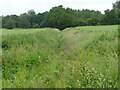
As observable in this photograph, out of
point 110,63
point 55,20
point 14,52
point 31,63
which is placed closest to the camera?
point 110,63

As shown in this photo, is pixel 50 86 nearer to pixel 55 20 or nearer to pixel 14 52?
pixel 14 52

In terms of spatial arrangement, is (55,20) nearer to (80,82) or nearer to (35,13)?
(35,13)

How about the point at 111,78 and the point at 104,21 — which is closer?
the point at 111,78

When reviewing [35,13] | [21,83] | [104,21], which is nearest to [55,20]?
[104,21]

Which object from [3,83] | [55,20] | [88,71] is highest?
[55,20]

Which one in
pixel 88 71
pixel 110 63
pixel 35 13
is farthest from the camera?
pixel 35 13

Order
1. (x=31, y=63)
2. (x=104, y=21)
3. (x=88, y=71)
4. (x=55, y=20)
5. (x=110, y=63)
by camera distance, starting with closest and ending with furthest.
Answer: (x=88, y=71)
(x=110, y=63)
(x=31, y=63)
(x=104, y=21)
(x=55, y=20)

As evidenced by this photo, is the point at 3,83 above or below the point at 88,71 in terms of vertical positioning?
below

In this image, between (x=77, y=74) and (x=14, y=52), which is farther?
(x=14, y=52)

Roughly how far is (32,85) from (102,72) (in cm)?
205

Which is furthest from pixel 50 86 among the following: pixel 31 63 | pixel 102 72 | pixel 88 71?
pixel 31 63

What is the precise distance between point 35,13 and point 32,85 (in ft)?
284

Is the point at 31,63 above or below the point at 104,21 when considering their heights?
below

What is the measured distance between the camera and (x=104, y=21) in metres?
57.6
